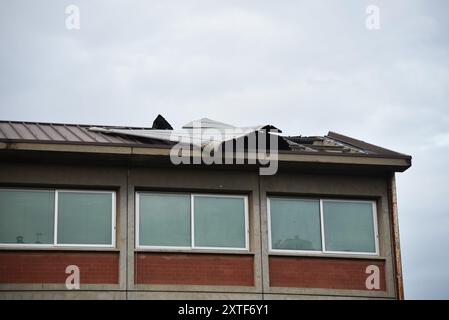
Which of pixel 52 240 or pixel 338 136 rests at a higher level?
pixel 338 136

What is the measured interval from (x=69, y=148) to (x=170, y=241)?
325cm

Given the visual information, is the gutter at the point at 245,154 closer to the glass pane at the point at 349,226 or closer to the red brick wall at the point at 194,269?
the glass pane at the point at 349,226

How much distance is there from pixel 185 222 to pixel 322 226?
3.45 m

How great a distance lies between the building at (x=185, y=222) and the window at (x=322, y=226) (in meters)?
0.03

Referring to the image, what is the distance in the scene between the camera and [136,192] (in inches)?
990

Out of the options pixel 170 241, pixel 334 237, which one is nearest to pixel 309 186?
pixel 334 237

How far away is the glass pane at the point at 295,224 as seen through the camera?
84.2 feet

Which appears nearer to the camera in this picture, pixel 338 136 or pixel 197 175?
pixel 197 175

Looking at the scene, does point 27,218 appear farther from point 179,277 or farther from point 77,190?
point 179,277

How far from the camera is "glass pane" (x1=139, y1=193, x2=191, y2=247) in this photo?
24.9m

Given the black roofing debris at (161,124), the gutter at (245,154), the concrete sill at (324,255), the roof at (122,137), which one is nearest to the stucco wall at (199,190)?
the concrete sill at (324,255)

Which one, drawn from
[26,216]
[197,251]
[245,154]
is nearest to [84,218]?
[26,216]
